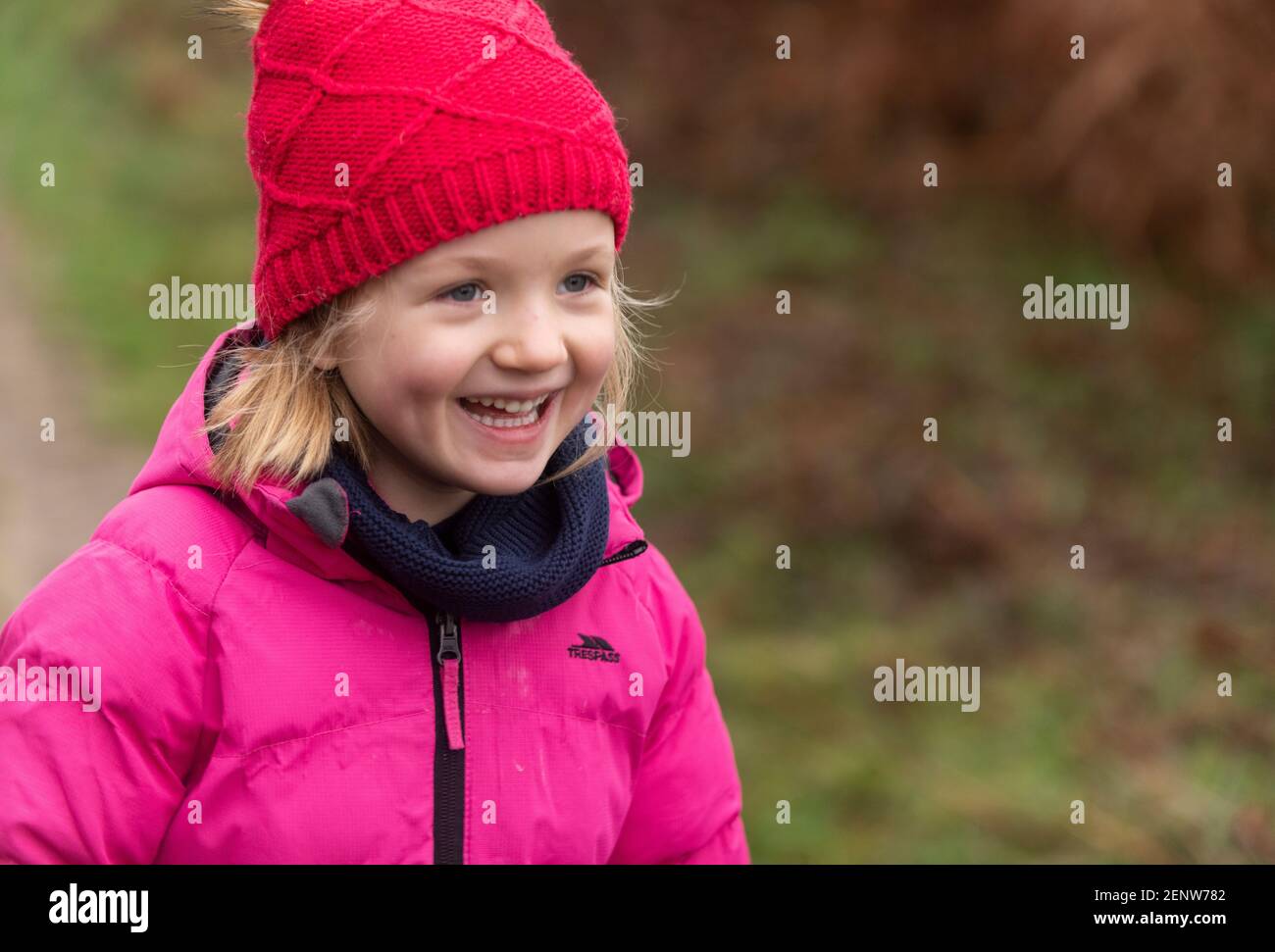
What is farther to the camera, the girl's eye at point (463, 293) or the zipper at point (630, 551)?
the zipper at point (630, 551)

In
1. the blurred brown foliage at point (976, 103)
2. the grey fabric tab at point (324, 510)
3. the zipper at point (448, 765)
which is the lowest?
the zipper at point (448, 765)

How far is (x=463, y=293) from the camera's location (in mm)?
2197

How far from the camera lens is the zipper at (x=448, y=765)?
2.20 m

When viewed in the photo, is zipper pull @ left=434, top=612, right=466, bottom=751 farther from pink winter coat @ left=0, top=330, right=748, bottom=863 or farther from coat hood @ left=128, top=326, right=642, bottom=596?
coat hood @ left=128, top=326, right=642, bottom=596

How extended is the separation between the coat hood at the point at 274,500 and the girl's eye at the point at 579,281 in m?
0.45

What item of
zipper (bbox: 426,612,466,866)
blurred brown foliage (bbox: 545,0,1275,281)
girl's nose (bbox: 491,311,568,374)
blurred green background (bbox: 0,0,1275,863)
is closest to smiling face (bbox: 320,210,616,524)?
girl's nose (bbox: 491,311,568,374)

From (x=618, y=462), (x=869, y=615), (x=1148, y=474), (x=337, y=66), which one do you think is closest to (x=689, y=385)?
(x=869, y=615)

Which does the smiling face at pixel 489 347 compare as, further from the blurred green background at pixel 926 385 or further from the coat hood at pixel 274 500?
the blurred green background at pixel 926 385

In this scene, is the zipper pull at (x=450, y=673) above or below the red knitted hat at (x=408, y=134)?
below

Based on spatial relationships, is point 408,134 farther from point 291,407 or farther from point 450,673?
point 450,673

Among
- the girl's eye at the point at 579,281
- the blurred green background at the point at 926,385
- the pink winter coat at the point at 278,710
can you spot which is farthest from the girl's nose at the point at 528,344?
the blurred green background at the point at 926,385

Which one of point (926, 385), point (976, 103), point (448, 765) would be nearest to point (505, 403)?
point (448, 765)

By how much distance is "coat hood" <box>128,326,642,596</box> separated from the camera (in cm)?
213

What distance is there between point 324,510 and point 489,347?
33 centimetres
